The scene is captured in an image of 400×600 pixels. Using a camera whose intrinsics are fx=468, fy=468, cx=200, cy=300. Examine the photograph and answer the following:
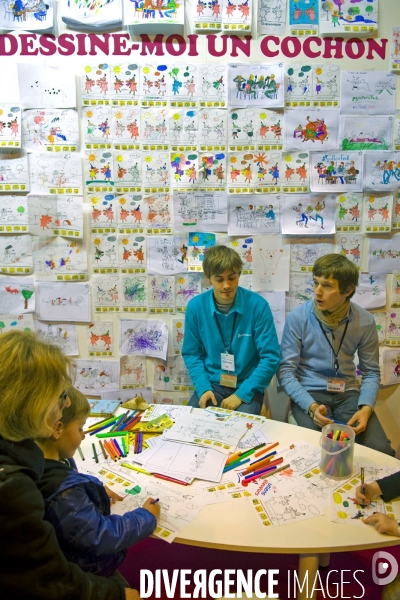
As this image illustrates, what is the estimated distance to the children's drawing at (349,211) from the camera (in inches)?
103

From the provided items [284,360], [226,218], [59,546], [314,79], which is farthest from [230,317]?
[59,546]

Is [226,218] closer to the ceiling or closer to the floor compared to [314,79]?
closer to the floor

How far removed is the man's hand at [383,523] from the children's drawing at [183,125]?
79.7 inches

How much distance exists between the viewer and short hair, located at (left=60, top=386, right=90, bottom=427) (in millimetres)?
1337

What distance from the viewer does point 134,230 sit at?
269 centimetres

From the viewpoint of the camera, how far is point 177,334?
2830 mm

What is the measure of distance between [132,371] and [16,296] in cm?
83

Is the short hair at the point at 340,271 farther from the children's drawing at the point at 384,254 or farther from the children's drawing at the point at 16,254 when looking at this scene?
the children's drawing at the point at 16,254

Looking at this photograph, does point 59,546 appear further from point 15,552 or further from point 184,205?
point 184,205

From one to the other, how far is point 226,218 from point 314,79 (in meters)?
0.87

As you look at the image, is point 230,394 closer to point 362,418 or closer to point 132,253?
point 362,418

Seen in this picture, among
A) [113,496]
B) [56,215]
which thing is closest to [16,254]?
[56,215]

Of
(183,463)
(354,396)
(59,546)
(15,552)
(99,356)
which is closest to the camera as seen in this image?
(15,552)

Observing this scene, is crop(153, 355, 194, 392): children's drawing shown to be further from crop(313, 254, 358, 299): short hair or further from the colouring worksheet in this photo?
crop(313, 254, 358, 299): short hair
